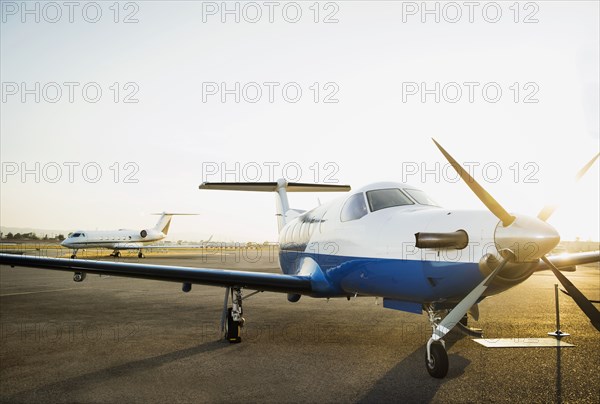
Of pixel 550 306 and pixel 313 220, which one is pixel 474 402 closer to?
pixel 313 220

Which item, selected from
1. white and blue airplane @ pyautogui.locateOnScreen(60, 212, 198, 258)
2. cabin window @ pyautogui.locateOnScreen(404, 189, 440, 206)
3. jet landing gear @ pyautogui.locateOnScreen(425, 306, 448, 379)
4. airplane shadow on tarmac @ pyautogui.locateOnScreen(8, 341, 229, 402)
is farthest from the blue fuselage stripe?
white and blue airplane @ pyautogui.locateOnScreen(60, 212, 198, 258)

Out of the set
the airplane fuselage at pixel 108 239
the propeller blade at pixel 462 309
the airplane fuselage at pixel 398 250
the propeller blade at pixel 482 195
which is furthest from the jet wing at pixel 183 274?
the airplane fuselage at pixel 108 239

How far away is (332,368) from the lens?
20.1 feet

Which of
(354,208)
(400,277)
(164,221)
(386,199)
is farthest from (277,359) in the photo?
(164,221)

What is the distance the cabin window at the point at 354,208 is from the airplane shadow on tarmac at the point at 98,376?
3.36 m

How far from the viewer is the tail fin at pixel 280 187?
16.3 metres

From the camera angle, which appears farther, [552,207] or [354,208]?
[354,208]

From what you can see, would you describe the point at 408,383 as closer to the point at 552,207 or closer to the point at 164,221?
the point at 552,207

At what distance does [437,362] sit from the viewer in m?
5.54

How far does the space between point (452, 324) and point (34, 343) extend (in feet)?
24.3

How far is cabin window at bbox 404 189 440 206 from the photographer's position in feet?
22.8

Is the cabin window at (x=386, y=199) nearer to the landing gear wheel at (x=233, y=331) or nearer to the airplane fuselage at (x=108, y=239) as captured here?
the landing gear wheel at (x=233, y=331)

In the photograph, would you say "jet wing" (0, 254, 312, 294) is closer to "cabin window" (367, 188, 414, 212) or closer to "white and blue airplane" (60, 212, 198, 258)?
"cabin window" (367, 188, 414, 212)

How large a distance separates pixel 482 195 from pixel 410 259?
1296 mm
